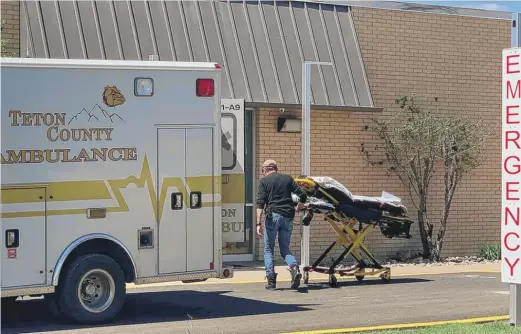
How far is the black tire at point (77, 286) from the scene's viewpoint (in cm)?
1068

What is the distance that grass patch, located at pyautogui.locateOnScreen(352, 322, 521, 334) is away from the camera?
10000mm

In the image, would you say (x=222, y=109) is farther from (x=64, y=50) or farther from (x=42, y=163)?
(x=64, y=50)

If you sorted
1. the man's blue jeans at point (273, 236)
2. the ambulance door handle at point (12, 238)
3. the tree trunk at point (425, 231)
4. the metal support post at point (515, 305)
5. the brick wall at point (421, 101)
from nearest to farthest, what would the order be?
the metal support post at point (515, 305), the ambulance door handle at point (12, 238), the man's blue jeans at point (273, 236), the brick wall at point (421, 101), the tree trunk at point (425, 231)

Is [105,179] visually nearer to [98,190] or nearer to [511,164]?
[98,190]

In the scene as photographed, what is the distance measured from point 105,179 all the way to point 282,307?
2929mm

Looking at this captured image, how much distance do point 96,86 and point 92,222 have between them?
1520mm

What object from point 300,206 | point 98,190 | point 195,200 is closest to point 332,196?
point 300,206

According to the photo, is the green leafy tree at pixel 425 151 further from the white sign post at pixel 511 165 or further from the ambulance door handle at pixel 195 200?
the white sign post at pixel 511 165

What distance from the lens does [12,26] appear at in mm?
15477

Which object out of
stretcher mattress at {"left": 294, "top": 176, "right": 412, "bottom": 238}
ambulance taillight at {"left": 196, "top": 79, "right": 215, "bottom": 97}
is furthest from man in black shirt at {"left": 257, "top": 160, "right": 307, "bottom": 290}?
ambulance taillight at {"left": 196, "top": 79, "right": 215, "bottom": 97}

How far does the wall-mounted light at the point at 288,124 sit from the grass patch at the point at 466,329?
300 inches

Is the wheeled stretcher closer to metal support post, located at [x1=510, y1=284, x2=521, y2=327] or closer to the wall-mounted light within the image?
the wall-mounted light

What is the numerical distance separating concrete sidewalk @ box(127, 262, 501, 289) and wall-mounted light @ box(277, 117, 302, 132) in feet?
8.18

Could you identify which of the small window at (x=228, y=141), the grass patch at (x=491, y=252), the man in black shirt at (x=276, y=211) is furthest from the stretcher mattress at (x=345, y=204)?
the grass patch at (x=491, y=252)
